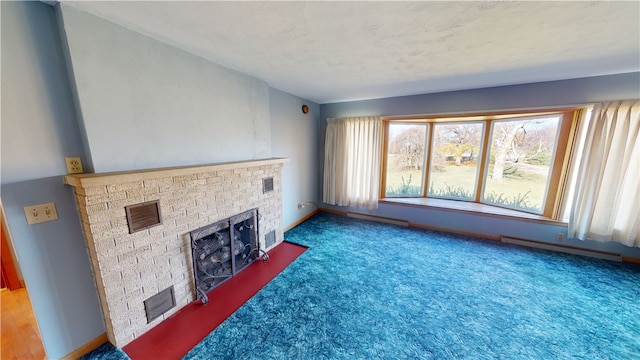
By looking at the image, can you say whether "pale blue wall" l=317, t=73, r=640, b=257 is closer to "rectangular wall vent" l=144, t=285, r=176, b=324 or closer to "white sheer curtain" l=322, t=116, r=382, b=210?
"white sheer curtain" l=322, t=116, r=382, b=210

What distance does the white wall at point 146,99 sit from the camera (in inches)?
52.1

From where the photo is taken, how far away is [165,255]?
1.72m

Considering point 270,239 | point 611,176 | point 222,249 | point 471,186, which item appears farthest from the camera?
point 471,186

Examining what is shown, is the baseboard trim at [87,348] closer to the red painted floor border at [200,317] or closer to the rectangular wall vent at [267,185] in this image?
the red painted floor border at [200,317]

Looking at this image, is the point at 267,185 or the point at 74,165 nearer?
the point at 74,165

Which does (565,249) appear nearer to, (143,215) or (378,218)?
(378,218)

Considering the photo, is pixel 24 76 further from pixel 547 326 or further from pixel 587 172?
pixel 587 172

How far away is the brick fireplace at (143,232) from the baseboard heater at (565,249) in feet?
12.9

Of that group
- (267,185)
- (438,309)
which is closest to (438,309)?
(438,309)

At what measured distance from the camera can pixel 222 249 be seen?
2232 mm

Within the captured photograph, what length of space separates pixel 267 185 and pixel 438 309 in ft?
A: 7.42

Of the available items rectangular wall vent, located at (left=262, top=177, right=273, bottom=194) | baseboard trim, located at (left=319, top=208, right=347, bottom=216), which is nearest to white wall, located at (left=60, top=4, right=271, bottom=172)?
rectangular wall vent, located at (left=262, top=177, right=273, bottom=194)

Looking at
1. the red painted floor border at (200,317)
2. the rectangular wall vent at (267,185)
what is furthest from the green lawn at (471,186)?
the red painted floor border at (200,317)

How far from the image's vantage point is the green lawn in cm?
312
